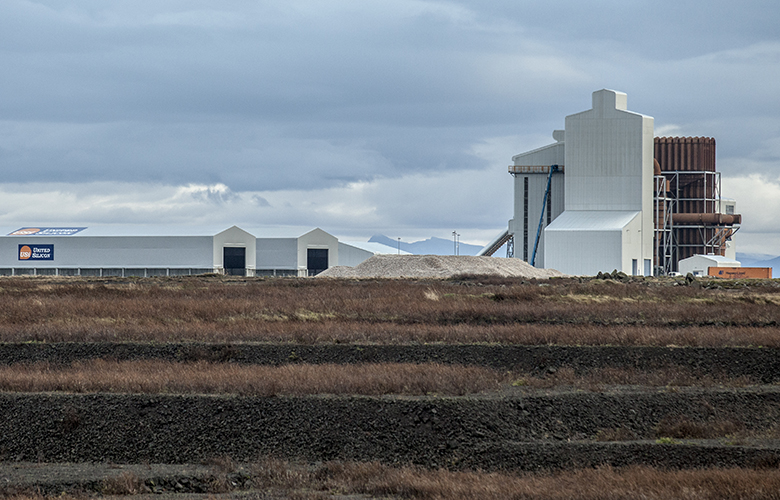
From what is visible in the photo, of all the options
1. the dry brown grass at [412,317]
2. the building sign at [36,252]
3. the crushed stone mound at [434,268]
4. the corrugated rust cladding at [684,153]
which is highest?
the corrugated rust cladding at [684,153]

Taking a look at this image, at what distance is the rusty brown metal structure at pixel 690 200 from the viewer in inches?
3226

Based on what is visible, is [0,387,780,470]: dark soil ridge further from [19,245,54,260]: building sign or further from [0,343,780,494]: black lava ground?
[19,245,54,260]: building sign

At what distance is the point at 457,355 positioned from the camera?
19.2m

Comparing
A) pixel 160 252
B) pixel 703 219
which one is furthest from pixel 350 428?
pixel 160 252

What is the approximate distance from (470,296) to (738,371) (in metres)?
18.7

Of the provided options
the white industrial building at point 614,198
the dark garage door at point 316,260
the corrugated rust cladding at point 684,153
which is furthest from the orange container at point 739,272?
the dark garage door at point 316,260

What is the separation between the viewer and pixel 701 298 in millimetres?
36938

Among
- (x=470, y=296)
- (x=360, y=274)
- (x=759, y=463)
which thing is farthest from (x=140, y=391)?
(x=360, y=274)

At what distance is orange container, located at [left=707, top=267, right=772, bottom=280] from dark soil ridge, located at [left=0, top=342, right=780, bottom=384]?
191ft

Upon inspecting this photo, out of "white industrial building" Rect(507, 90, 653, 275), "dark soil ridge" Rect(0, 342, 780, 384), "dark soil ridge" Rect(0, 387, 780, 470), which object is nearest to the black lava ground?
"dark soil ridge" Rect(0, 387, 780, 470)

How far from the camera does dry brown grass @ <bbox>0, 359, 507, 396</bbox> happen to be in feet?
A: 46.9

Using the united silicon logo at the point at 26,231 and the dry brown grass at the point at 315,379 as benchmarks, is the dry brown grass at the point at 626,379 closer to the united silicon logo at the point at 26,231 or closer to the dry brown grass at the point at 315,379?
the dry brown grass at the point at 315,379

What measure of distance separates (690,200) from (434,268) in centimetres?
3164

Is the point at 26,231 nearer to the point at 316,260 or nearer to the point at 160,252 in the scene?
the point at 160,252
